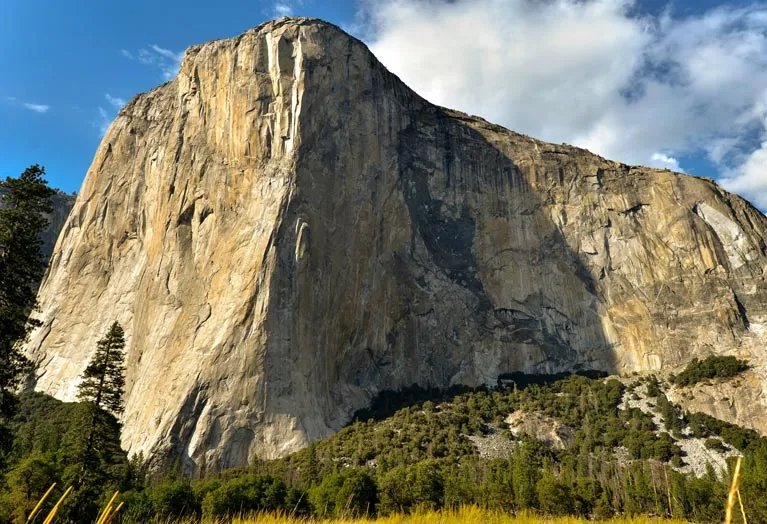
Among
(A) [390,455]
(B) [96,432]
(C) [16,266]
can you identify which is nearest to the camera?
(C) [16,266]

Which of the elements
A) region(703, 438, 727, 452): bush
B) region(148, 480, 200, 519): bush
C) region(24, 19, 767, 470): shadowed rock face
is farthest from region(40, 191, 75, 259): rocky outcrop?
region(703, 438, 727, 452): bush

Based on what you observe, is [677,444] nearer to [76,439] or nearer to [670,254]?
[670,254]

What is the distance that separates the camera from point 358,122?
271 ft

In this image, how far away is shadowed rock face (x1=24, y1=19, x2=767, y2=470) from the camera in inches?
2534

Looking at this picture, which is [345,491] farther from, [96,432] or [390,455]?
[390,455]

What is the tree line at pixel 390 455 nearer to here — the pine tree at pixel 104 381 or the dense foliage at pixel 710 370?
the pine tree at pixel 104 381

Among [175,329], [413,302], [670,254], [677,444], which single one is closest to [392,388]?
[413,302]

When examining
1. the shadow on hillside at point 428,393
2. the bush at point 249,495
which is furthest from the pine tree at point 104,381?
the shadow on hillside at point 428,393

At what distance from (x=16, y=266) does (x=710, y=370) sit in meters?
80.5

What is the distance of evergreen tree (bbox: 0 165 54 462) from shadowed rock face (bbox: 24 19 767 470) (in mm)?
42262

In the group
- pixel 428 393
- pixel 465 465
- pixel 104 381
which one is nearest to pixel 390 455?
pixel 465 465

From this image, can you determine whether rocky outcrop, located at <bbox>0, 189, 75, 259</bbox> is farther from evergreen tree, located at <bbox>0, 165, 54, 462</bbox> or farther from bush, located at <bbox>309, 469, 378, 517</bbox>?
evergreen tree, located at <bbox>0, 165, 54, 462</bbox>

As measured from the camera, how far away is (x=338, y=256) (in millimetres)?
74250

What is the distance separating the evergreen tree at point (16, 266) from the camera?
1827cm
